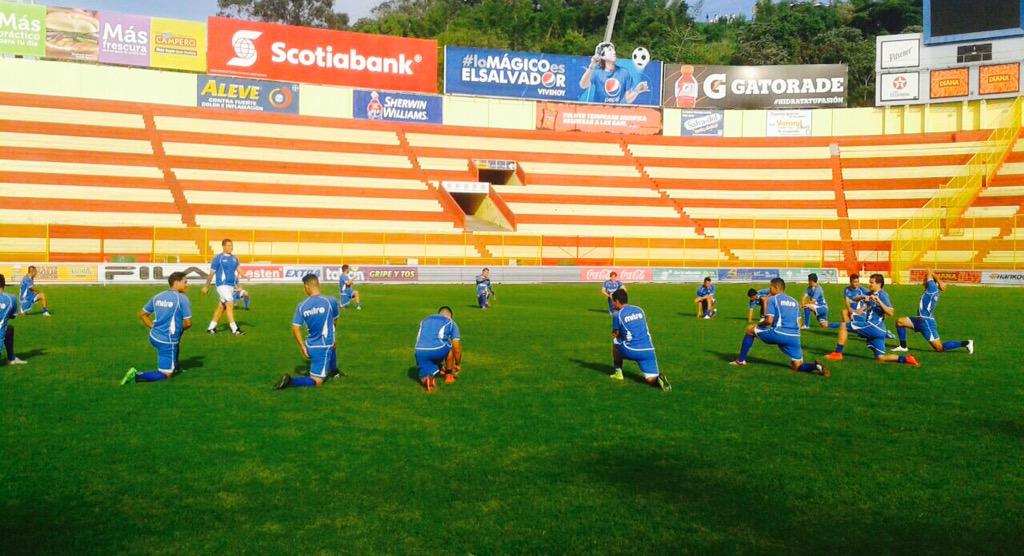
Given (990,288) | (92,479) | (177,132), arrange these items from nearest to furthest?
(92,479), (990,288), (177,132)

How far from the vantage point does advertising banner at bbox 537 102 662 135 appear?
6219cm

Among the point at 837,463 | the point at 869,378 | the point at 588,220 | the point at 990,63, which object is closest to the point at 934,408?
the point at 869,378

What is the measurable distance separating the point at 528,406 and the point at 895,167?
2150 inches

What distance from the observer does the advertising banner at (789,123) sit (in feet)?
206

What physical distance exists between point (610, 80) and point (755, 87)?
1136 cm

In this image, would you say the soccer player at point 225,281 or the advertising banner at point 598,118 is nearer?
the soccer player at point 225,281

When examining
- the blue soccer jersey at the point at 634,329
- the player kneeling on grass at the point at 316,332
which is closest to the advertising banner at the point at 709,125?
the blue soccer jersey at the point at 634,329

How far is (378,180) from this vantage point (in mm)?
52719

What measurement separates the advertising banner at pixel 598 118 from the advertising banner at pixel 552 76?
58 cm

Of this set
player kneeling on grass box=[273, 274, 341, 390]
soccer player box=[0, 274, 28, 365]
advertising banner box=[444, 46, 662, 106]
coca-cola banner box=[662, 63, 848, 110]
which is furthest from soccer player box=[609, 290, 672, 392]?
coca-cola banner box=[662, 63, 848, 110]

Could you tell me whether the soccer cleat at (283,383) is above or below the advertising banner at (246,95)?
below

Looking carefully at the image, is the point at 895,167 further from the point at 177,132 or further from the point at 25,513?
the point at 25,513

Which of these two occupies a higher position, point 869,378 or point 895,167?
point 895,167

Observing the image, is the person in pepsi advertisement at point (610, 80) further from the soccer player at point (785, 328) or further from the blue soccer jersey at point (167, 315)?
the blue soccer jersey at point (167, 315)
